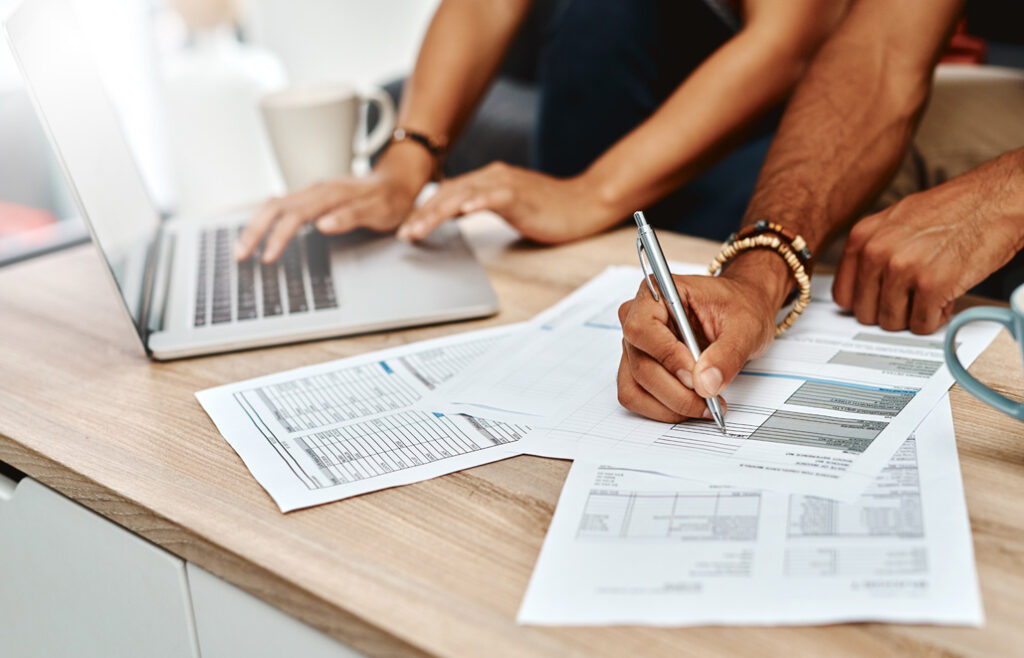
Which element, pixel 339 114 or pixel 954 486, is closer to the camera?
pixel 954 486

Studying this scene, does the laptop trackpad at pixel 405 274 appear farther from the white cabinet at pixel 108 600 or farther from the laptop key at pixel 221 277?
the white cabinet at pixel 108 600

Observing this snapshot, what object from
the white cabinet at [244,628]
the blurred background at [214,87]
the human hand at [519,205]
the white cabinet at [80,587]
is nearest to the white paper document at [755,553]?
the white cabinet at [244,628]

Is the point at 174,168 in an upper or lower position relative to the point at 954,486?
lower

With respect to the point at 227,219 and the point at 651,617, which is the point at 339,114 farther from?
the point at 651,617

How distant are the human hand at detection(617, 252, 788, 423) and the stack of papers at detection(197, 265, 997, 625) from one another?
0.02 metres

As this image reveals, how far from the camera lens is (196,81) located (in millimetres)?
2639

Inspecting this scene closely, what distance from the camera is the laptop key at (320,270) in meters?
0.80

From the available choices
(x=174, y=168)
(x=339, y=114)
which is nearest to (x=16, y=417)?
(x=339, y=114)

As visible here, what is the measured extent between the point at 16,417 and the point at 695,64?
3.44 ft

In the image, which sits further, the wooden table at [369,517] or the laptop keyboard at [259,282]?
the laptop keyboard at [259,282]

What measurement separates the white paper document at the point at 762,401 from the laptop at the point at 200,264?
0.42ft

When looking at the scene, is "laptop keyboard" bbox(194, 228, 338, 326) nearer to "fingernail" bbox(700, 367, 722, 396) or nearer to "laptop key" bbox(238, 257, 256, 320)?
"laptop key" bbox(238, 257, 256, 320)

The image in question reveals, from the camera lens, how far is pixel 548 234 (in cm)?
96

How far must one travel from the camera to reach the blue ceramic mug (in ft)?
1.57
